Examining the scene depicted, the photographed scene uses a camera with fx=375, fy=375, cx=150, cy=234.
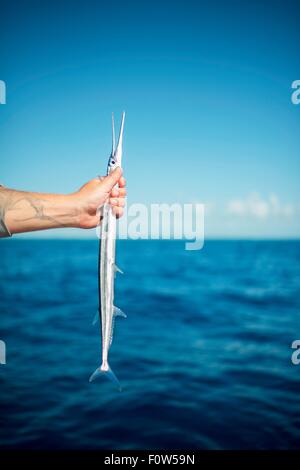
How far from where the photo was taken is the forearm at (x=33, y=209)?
4582 millimetres

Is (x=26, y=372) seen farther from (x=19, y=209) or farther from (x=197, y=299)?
A: (x=197, y=299)

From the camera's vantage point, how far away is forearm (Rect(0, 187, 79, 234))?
4.58 meters

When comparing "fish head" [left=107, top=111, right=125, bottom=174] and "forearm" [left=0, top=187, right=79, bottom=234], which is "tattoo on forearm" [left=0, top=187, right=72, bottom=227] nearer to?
"forearm" [left=0, top=187, right=79, bottom=234]

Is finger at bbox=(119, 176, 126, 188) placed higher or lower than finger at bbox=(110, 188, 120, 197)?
higher

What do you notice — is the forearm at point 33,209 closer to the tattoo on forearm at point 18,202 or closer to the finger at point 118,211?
the tattoo on forearm at point 18,202

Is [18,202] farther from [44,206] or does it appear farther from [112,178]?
[112,178]

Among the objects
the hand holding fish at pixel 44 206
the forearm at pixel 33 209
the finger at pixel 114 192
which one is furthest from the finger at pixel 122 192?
the forearm at pixel 33 209

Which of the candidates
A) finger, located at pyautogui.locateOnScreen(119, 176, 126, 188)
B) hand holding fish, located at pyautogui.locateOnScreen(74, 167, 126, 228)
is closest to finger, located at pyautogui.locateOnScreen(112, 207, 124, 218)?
hand holding fish, located at pyautogui.locateOnScreen(74, 167, 126, 228)

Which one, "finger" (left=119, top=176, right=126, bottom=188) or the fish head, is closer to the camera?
the fish head

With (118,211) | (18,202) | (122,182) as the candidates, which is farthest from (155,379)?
(118,211)

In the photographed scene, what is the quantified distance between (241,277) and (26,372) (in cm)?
2939

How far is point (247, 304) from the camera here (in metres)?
22.2

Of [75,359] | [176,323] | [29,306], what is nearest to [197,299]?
[176,323]

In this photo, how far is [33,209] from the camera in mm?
4645
